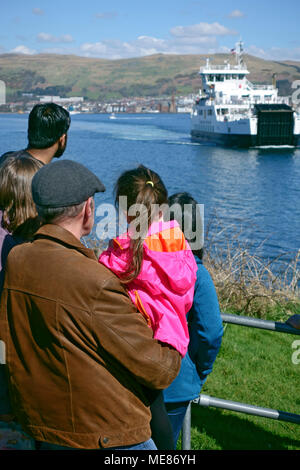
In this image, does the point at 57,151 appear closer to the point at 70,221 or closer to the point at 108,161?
the point at 70,221

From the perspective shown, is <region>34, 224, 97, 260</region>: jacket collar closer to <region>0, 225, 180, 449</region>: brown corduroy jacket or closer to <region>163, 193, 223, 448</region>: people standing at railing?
<region>0, 225, 180, 449</region>: brown corduroy jacket

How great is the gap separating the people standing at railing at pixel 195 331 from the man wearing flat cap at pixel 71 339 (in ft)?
1.78

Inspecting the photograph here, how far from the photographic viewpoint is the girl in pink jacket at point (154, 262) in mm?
2021

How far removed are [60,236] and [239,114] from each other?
6041 cm

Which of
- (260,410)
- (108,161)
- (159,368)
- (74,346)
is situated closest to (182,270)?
(159,368)

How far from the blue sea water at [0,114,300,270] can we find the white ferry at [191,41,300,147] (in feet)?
5.55

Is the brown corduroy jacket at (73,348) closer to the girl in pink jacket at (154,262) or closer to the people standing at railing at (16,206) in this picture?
the girl in pink jacket at (154,262)

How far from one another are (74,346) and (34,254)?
1.13 feet

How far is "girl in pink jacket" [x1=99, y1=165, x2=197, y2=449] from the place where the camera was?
6.63 ft

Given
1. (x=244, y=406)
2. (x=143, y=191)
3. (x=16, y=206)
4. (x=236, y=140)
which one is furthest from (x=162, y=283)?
(x=236, y=140)

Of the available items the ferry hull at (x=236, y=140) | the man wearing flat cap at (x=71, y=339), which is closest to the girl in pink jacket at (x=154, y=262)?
the man wearing flat cap at (x=71, y=339)

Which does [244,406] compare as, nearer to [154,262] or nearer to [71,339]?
[154,262]

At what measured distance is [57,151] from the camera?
10.6 ft

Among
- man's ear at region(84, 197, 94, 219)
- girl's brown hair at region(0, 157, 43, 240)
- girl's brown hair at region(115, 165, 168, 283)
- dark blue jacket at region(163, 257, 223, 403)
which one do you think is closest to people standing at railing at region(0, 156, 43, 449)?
girl's brown hair at region(0, 157, 43, 240)
